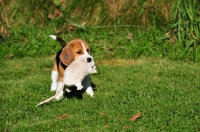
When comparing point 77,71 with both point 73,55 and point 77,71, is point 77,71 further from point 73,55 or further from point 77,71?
point 73,55

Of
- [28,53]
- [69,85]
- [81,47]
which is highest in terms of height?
[81,47]

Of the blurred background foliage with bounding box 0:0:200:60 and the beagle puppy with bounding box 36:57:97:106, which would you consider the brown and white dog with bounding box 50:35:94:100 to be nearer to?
the beagle puppy with bounding box 36:57:97:106

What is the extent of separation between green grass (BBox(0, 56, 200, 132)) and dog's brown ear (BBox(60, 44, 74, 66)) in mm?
534

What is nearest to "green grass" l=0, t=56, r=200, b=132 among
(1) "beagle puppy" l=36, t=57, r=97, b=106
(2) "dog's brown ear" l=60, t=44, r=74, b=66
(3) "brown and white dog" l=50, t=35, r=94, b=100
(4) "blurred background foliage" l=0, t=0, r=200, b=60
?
(3) "brown and white dog" l=50, t=35, r=94, b=100

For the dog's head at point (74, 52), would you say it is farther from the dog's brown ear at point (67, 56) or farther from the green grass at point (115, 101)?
the green grass at point (115, 101)

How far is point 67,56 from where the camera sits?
6176 millimetres

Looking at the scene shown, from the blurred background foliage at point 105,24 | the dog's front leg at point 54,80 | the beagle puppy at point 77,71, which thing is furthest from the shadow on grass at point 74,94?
the blurred background foliage at point 105,24

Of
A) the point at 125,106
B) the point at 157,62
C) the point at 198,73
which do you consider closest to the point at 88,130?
the point at 125,106

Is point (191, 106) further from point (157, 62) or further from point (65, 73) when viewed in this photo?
point (157, 62)

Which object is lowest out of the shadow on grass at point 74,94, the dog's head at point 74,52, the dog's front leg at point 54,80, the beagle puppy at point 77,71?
the shadow on grass at point 74,94

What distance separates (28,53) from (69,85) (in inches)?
146

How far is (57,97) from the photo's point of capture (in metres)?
6.29

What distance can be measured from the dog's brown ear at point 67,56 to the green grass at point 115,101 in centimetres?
53

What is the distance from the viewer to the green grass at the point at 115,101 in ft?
17.7
